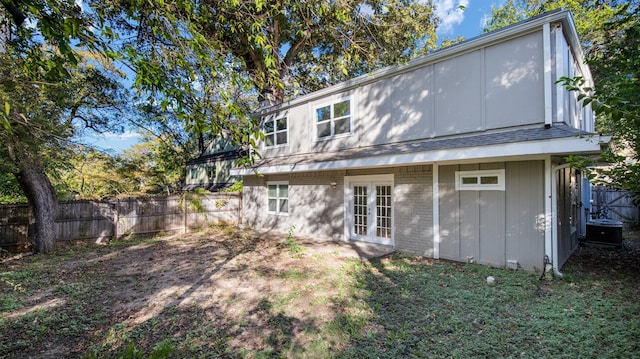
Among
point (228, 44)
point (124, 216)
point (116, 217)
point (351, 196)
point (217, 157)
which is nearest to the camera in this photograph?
point (228, 44)

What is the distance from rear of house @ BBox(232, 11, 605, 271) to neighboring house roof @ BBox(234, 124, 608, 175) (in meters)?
0.02

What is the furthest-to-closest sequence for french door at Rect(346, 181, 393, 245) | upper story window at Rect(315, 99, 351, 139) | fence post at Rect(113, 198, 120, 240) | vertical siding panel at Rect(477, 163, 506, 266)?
fence post at Rect(113, 198, 120, 240), upper story window at Rect(315, 99, 351, 139), french door at Rect(346, 181, 393, 245), vertical siding panel at Rect(477, 163, 506, 266)

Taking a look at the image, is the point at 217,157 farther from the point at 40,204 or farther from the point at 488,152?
the point at 488,152

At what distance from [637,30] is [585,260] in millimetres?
5165

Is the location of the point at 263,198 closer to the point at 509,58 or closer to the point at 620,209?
the point at 509,58

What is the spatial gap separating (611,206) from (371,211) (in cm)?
1192

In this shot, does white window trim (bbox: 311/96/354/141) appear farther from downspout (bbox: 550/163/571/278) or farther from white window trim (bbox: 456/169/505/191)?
downspout (bbox: 550/163/571/278)

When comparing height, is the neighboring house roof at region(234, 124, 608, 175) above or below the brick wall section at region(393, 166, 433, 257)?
above

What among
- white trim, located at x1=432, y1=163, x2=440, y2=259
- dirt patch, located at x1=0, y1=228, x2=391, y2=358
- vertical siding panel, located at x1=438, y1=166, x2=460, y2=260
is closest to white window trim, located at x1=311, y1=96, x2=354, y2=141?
white trim, located at x1=432, y1=163, x2=440, y2=259

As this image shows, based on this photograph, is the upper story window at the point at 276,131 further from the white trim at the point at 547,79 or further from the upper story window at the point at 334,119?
the white trim at the point at 547,79

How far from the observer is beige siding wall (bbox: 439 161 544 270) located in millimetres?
6039

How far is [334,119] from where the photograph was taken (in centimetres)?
994

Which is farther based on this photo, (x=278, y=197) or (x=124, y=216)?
(x=278, y=197)

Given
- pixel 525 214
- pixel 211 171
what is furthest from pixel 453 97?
pixel 211 171
